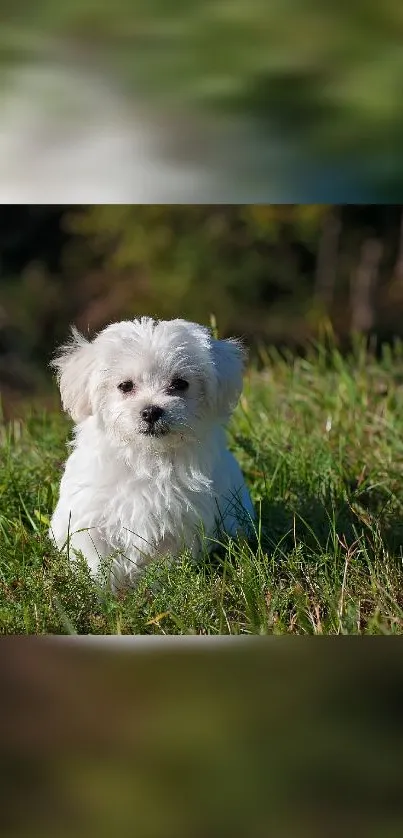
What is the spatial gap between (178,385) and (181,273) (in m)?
6.98

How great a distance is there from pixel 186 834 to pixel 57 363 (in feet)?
7.46

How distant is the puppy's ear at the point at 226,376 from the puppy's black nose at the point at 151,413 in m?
0.30

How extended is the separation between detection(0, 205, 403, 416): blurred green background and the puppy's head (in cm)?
608

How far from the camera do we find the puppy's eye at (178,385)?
344 cm

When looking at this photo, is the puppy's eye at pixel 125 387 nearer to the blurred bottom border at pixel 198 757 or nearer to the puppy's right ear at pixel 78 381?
the puppy's right ear at pixel 78 381

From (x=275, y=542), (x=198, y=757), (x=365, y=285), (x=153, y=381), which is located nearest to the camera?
(x=198, y=757)

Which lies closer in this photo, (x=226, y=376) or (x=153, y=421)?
(x=153, y=421)

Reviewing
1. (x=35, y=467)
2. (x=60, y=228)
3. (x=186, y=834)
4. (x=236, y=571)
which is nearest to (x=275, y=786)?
(x=186, y=834)

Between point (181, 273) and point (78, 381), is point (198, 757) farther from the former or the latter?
point (181, 273)
